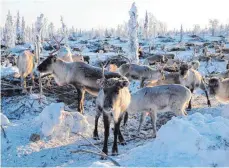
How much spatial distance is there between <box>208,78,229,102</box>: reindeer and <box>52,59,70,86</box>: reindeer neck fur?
15.7ft

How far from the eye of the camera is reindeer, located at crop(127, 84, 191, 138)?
884 cm

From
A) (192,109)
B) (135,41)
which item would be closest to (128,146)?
(192,109)

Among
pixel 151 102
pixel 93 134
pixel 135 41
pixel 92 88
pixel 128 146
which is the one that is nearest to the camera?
pixel 128 146

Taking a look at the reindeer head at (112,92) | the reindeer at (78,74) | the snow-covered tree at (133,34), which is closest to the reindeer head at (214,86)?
the reindeer at (78,74)

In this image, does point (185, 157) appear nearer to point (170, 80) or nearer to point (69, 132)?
point (69, 132)

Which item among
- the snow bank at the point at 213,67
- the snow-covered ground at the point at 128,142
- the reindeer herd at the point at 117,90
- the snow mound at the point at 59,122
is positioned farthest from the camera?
the snow bank at the point at 213,67

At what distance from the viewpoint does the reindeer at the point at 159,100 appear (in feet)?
29.0

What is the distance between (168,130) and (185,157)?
73 centimetres

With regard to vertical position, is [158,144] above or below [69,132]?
above

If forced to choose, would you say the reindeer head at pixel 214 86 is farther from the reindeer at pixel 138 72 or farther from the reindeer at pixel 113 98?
the reindeer at pixel 113 98

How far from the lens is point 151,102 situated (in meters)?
8.91

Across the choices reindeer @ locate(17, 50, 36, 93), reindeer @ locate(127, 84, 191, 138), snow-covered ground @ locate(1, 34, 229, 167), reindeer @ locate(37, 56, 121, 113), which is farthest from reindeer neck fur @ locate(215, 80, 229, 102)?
reindeer @ locate(17, 50, 36, 93)

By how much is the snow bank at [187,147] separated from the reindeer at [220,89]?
563cm

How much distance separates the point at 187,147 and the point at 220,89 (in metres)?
6.76
